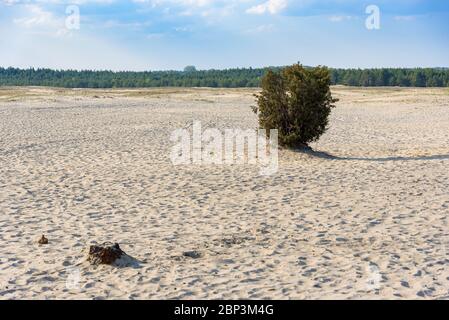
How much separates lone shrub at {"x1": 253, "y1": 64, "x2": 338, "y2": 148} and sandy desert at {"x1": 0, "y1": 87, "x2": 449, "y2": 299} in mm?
842

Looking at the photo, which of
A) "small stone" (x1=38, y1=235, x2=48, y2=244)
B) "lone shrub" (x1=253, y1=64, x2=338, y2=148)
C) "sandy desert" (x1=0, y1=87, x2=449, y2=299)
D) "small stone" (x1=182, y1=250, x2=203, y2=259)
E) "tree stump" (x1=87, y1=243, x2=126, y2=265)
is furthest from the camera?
"lone shrub" (x1=253, y1=64, x2=338, y2=148)

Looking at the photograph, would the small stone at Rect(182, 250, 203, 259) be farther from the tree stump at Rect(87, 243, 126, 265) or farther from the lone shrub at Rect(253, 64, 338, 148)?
the lone shrub at Rect(253, 64, 338, 148)

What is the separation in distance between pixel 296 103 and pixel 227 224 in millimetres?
9085

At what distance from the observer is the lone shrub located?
18.6 m

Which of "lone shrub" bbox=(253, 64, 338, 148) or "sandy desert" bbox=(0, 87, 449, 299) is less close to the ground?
"lone shrub" bbox=(253, 64, 338, 148)

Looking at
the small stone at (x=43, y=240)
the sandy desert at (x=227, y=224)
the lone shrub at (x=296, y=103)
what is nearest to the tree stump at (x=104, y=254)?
the sandy desert at (x=227, y=224)

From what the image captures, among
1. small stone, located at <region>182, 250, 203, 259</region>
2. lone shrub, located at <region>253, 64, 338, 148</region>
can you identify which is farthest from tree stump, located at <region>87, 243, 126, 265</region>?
lone shrub, located at <region>253, 64, 338, 148</region>

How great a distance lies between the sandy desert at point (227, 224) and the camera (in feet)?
23.9

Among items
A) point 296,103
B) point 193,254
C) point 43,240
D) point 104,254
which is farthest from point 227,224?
point 296,103

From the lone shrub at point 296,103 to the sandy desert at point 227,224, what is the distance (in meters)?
0.84

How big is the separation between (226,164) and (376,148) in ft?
21.6

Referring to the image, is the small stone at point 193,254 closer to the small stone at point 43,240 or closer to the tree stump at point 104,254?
the tree stump at point 104,254

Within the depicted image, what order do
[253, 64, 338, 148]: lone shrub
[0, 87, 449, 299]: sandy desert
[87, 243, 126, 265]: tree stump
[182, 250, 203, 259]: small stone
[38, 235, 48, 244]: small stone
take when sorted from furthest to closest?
[253, 64, 338, 148]: lone shrub
[38, 235, 48, 244]: small stone
[182, 250, 203, 259]: small stone
[87, 243, 126, 265]: tree stump
[0, 87, 449, 299]: sandy desert
